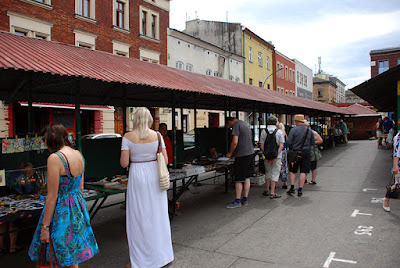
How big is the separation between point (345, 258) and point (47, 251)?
3.54 metres

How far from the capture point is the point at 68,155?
10.8ft

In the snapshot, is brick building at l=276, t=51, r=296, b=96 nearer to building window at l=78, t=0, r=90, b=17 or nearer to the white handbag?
building window at l=78, t=0, r=90, b=17

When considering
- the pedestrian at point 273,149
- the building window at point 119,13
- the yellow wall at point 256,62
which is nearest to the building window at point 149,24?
the building window at point 119,13

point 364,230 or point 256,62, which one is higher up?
point 256,62

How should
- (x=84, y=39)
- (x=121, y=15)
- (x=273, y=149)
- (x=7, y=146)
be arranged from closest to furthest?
(x=7, y=146) < (x=273, y=149) < (x=84, y=39) < (x=121, y=15)

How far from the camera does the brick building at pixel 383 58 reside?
61.7 meters

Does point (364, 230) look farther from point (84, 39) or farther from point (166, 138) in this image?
point (84, 39)

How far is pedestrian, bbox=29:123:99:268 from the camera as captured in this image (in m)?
3.15

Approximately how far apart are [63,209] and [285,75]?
5102 cm

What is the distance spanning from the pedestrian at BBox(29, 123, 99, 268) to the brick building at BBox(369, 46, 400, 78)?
68.0m

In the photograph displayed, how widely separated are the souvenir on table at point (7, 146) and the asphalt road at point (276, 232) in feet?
4.58

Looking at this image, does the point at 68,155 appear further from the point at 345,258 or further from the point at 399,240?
the point at 399,240

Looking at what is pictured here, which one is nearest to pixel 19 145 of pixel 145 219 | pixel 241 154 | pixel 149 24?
pixel 145 219

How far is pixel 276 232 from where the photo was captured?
18.0ft
